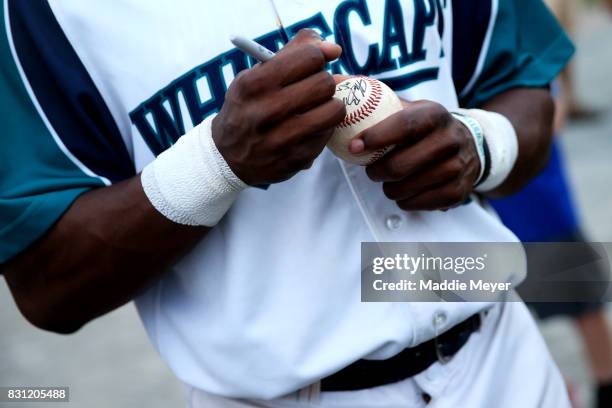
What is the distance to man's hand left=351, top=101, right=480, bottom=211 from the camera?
5.45 ft

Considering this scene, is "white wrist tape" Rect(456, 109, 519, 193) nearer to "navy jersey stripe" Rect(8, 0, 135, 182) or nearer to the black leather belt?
the black leather belt

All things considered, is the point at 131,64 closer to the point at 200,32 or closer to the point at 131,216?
the point at 200,32

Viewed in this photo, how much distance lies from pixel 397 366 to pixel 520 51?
2.90 ft

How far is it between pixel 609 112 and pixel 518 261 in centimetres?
712

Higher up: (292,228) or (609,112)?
(292,228)

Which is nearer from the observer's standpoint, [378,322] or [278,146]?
[278,146]

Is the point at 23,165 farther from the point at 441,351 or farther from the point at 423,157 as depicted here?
the point at 441,351

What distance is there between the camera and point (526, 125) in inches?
86.1

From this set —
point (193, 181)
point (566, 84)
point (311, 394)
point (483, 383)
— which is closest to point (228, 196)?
point (193, 181)

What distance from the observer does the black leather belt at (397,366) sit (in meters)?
1.92

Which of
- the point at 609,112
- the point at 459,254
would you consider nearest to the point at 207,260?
the point at 459,254

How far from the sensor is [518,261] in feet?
6.92

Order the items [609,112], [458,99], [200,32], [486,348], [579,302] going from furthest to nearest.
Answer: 1. [609,112]
2. [579,302]
3. [458,99]
4. [486,348]
5. [200,32]
